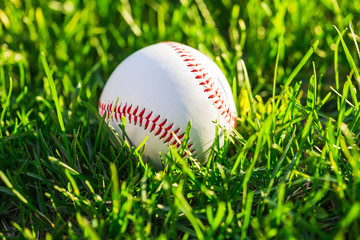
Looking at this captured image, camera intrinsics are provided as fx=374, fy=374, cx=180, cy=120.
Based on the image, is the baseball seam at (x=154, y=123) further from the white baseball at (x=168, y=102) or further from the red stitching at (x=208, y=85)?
the red stitching at (x=208, y=85)

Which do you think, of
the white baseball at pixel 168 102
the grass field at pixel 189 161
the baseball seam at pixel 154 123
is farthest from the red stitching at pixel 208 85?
the baseball seam at pixel 154 123

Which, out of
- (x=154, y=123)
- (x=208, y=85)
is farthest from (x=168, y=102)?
(x=208, y=85)

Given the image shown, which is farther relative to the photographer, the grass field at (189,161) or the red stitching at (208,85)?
the red stitching at (208,85)

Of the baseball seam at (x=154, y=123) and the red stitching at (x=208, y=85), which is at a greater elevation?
the red stitching at (x=208, y=85)

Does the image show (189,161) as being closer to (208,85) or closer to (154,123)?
(154,123)

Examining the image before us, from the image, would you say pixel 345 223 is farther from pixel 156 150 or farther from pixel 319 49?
pixel 319 49

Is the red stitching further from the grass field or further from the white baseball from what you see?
the grass field
